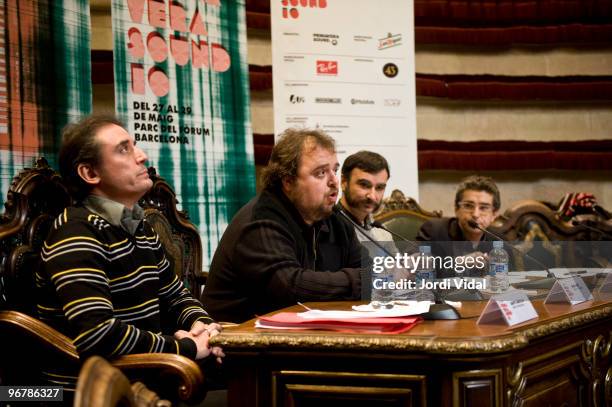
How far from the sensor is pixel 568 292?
1.85 meters

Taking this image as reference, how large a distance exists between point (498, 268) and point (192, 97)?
208 cm

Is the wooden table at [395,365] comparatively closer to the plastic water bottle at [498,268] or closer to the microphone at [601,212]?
the plastic water bottle at [498,268]

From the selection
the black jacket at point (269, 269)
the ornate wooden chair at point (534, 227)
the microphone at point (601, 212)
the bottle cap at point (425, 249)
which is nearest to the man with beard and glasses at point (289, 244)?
the black jacket at point (269, 269)

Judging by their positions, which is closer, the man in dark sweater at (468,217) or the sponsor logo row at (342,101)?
the man in dark sweater at (468,217)

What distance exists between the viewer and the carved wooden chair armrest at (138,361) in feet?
5.30

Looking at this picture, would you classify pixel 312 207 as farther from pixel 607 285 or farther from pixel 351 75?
pixel 351 75

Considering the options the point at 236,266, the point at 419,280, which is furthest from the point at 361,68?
the point at 419,280

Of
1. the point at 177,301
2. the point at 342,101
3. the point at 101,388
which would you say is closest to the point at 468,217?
the point at 342,101

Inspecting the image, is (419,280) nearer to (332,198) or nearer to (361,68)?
(332,198)

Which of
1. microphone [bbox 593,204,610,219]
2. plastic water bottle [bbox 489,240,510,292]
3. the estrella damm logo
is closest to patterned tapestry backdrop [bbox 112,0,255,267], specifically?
the estrella damm logo

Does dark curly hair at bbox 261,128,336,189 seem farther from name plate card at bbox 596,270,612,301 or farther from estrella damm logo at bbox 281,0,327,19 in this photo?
estrella damm logo at bbox 281,0,327,19

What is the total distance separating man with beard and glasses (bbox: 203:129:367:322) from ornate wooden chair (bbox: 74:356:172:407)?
1.22m

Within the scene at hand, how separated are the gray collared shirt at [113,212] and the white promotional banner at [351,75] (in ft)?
7.23

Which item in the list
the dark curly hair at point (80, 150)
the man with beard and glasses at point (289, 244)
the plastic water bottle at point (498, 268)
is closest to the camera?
the plastic water bottle at point (498, 268)
